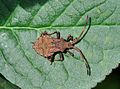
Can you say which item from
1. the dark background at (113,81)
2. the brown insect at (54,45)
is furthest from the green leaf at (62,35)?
the dark background at (113,81)

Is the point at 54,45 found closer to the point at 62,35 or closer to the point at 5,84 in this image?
the point at 62,35

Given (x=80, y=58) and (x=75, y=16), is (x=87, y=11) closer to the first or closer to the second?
(x=75, y=16)

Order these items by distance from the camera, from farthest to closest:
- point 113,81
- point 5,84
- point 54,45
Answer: point 113,81
point 54,45
point 5,84

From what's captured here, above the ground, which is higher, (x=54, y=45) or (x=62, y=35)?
(x=62, y=35)

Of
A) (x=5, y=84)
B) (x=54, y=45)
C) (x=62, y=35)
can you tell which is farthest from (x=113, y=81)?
(x=5, y=84)

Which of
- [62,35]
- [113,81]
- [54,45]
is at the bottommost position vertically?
[113,81]

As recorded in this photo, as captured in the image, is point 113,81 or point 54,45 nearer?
point 54,45

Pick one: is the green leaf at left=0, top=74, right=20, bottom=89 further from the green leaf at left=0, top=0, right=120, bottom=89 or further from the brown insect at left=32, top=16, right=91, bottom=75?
the brown insect at left=32, top=16, right=91, bottom=75
